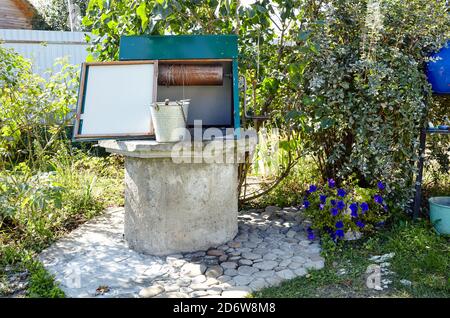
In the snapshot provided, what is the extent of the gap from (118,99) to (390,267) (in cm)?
235

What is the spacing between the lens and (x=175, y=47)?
3.52 meters

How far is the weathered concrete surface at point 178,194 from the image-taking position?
3.11 m

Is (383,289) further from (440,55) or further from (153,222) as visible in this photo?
(440,55)

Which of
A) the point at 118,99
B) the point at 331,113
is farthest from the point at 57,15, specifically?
the point at 331,113

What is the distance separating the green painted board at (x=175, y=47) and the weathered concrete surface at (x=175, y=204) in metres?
0.89

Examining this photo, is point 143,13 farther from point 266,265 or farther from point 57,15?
point 57,15

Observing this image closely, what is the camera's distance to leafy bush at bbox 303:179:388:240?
11.1 ft

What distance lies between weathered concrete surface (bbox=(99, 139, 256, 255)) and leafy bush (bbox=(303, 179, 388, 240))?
73 centimetres

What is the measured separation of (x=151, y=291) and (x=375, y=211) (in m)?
1.94

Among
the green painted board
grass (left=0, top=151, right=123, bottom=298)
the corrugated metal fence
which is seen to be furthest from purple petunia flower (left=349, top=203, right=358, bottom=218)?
the corrugated metal fence
